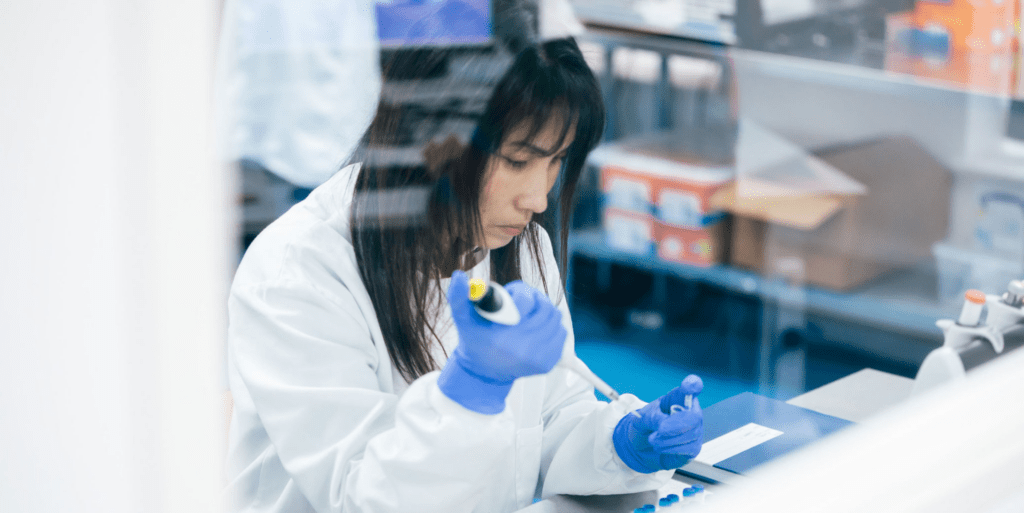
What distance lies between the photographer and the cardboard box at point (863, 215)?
2.72m

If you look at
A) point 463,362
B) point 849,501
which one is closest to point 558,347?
point 463,362

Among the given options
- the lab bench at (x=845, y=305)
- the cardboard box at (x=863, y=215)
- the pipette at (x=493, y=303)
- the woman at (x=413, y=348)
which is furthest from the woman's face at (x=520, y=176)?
the cardboard box at (x=863, y=215)

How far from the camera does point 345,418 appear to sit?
958 millimetres

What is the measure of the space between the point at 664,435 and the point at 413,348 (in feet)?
0.97

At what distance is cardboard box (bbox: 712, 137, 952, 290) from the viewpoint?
2717mm

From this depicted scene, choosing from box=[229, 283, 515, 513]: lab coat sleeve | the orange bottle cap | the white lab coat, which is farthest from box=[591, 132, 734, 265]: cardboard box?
box=[229, 283, 515, 513]: lab coat sleeve

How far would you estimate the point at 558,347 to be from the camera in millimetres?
818

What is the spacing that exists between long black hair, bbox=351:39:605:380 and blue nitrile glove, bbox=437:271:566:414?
0.23 metres

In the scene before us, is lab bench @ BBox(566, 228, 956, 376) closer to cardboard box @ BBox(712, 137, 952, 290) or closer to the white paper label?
cardboard box @ BBox(712, 137, 952, 290)

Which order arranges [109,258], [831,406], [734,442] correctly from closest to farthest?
[109,258] < [734,442] < [831,406]

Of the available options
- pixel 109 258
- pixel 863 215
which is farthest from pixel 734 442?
pixel 863 215

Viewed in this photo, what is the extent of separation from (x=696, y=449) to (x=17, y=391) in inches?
33.0

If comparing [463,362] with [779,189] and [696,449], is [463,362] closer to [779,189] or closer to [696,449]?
[696,449]

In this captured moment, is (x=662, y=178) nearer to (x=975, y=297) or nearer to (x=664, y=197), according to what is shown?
(x=664, y=197)
